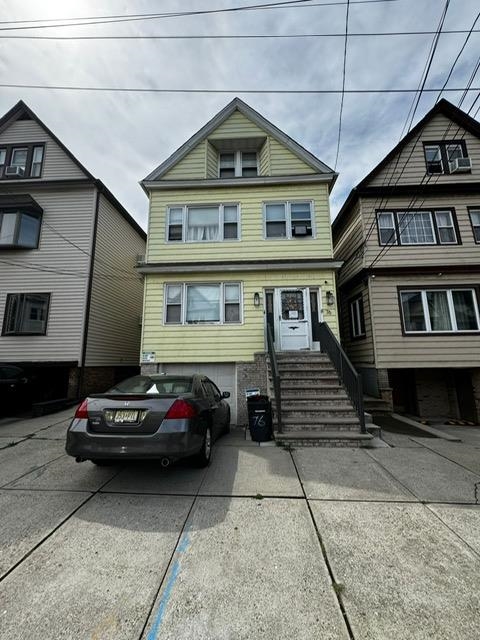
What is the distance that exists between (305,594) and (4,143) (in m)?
18.4

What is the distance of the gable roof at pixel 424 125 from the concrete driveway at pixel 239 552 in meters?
9.82

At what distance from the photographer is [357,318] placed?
11.2m

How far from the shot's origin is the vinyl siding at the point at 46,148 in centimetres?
1207

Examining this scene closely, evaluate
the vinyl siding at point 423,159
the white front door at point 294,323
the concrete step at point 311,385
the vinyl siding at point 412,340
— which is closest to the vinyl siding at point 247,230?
the white front door at point 294,323

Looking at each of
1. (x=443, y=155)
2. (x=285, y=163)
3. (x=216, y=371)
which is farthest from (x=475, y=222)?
(x=216, y=371)

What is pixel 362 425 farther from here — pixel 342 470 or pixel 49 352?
pixel 49 352

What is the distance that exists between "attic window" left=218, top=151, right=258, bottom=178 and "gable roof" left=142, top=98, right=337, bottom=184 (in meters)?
0.99

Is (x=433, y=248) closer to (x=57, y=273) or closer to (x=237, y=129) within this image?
(x=237, y=129)

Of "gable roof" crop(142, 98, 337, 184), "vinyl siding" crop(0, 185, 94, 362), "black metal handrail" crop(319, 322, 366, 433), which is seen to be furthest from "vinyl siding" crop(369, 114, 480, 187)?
"vinyl siding" crop(0, 185, 94, 362)

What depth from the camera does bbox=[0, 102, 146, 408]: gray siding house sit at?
10.7 m

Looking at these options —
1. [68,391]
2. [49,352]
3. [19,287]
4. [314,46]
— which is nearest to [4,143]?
[19,287]

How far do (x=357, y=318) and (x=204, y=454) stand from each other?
29.0ft

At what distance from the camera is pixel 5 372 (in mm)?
8875

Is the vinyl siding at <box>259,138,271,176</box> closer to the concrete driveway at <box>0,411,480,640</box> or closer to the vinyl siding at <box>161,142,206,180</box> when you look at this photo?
the vinyl siding at <box>161,142,206,180</box>
